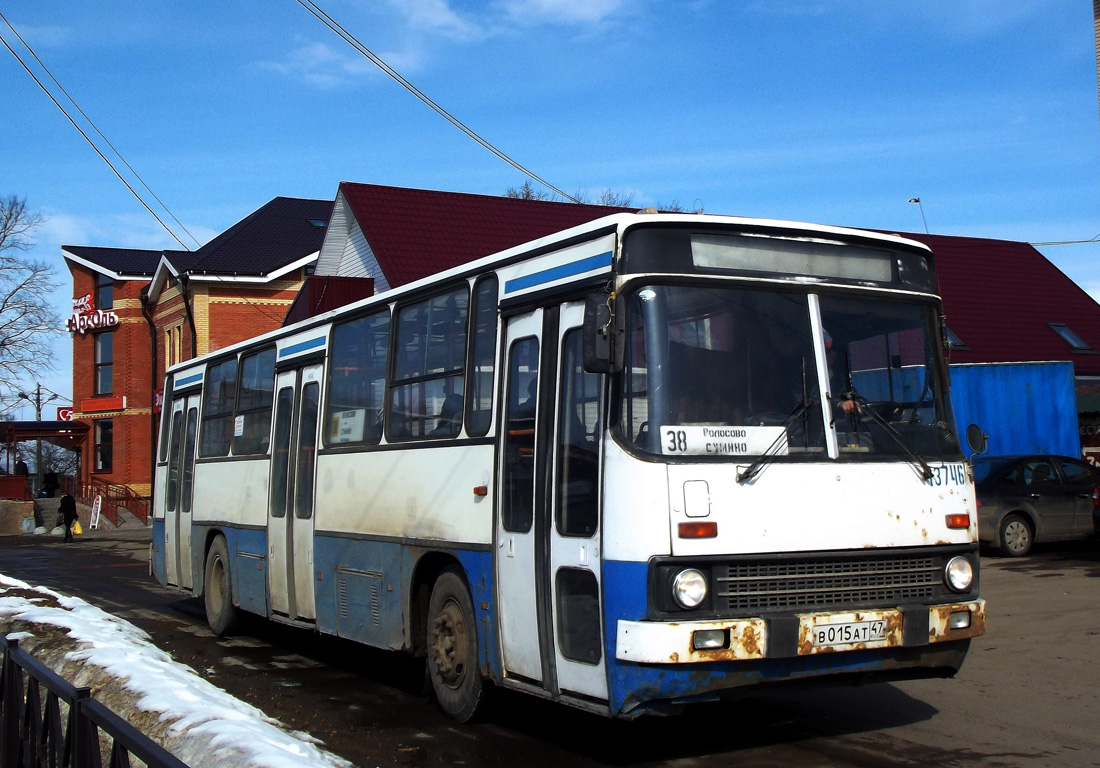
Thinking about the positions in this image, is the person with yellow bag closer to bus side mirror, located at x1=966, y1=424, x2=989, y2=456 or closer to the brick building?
the brick building

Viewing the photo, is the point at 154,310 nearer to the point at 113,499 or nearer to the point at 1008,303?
the point at 113,499

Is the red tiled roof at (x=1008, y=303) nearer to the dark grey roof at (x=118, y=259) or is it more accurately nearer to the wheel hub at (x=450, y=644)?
the wheel hub at (x=450, y=644)

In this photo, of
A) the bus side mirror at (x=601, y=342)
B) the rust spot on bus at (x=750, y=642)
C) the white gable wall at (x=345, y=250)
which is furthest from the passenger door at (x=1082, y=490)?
the white gable wall at (x=345, y=250)

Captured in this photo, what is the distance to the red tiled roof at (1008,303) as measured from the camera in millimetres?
33375

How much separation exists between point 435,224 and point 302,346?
19.4 metres

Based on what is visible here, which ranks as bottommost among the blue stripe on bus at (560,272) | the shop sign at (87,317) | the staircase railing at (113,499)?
the staircase railing at (113,499)

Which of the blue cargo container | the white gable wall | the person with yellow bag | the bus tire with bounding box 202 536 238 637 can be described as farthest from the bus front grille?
the person with yellow bag

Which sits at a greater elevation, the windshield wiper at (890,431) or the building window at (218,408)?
the building window at (218,408)

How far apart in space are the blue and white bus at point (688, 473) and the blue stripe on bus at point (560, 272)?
15 millimetres

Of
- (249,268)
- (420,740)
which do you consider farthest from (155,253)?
(420,740)

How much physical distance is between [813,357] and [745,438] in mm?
676

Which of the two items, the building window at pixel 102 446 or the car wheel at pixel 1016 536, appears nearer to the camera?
the car wheel at pixel 1016 536

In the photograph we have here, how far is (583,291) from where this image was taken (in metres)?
6.75

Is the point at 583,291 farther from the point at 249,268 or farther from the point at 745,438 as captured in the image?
the point at 249,268
